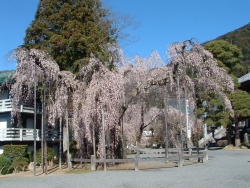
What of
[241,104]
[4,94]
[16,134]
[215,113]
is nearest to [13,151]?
[16,134]

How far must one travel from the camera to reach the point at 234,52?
3516 cm

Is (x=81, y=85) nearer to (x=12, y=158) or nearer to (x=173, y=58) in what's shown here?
(x=173, y=58)

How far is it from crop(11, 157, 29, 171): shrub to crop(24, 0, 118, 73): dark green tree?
7179 mm

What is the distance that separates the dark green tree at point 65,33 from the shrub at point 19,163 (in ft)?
23.6

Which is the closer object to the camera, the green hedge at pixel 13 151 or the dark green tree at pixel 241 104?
the green hedge at pixel 13 151

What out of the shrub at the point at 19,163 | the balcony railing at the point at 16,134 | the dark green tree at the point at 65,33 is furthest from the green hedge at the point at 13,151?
the dark green tree at the point at 65,33

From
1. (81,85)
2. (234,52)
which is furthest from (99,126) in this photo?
(234,52)

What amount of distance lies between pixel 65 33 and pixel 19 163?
9473mm

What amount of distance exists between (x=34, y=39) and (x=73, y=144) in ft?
29.9

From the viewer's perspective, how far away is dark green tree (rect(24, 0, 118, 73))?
21312 mm

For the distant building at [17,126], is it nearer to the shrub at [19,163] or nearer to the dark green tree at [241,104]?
the shrub at [19,163]

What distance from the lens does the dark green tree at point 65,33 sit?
21312 mm

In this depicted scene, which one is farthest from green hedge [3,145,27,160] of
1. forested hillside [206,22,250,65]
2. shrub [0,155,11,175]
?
forested hillside [206,22,250,65]

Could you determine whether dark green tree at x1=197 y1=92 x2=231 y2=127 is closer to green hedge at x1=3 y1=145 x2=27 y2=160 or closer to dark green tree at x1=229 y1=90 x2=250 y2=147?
dark green tree at x1=229 y1=90 x2=250 y2=147
